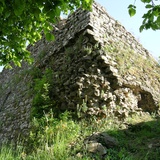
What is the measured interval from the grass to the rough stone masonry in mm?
374

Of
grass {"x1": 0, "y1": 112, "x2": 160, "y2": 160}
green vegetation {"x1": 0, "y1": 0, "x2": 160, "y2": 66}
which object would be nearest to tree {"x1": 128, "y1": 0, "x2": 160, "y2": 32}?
green vegetation {"x1": 0, "y1": 0, "x2": 160, "y2": 66}

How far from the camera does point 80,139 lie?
4.94 metres

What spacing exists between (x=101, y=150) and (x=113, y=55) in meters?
3.15

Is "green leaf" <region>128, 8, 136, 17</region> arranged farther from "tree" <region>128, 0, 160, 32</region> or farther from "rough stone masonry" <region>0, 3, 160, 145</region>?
"rough stone masonry" <region>0, 3, 160, 145</region>

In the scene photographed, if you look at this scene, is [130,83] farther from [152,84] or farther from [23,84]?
[23,84]

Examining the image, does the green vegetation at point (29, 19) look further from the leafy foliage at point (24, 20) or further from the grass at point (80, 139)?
the grass at point (80, 139)

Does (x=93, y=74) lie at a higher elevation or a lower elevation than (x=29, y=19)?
lower

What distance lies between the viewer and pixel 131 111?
623 cm


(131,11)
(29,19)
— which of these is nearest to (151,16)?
(131,11)

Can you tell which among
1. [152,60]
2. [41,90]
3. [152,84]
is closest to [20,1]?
[41,90]

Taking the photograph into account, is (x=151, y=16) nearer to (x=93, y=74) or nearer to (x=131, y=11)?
(x=131, y=11)

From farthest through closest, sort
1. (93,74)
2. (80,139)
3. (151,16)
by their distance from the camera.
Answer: (93,74) < (80,139) < (151,16)

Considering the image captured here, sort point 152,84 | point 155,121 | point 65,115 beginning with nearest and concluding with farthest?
point 65,115, point 155,121, point 152,84

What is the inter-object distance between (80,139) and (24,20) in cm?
248
